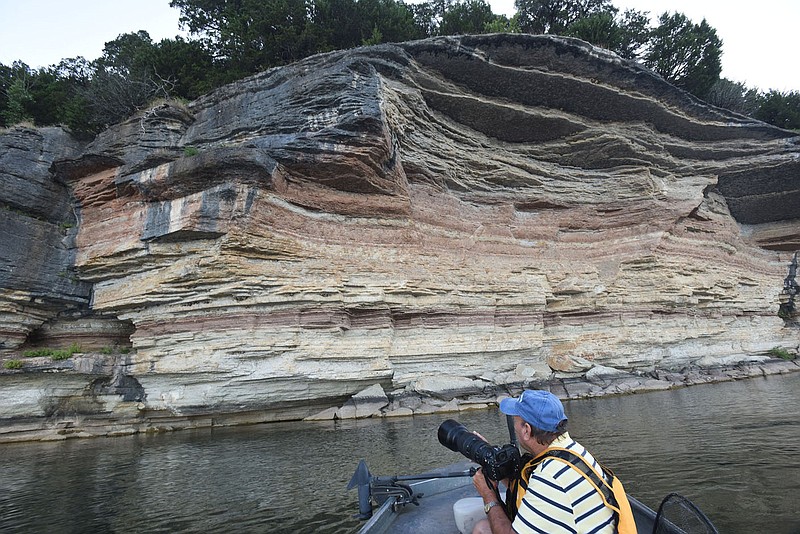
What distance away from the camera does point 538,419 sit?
2457 millimetres

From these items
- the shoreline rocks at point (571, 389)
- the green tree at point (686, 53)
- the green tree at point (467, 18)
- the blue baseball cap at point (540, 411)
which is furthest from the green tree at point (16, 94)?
the green tree at point (686, 53)

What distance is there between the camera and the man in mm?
215

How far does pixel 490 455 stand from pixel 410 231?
12602 mm

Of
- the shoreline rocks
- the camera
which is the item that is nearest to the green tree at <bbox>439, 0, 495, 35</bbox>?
the shoreline rocks

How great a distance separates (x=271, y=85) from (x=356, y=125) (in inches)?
186

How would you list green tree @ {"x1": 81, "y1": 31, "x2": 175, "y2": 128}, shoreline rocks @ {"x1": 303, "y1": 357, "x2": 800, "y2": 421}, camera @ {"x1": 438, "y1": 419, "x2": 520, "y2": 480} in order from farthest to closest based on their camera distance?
1. green tree @ {"x1": 81, "y1": 31, "x2": 175, "y2": 128}
2. shoreline rocks @ {"x1": 303, "y1": 357, "x2": 800, "y2": 421}
3. camera @ {"x1": 438, "y1": 419, "x2": 520, "y2": 480}

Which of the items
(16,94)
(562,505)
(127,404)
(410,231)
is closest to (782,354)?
(410,231)

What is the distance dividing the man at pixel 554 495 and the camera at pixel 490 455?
215 mm

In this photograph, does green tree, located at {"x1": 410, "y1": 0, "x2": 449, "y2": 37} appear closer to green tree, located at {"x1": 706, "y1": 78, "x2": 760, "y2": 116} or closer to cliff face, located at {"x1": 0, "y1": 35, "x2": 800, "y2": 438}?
cliff face, located at {"x1": 0, "y1": 35, "x2": 800, "y2": 438}

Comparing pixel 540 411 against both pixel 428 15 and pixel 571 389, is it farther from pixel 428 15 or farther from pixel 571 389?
pixel 428 15

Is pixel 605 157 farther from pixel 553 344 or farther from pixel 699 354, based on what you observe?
pixel 699 354

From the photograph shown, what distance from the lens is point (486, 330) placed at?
1541 centimetres

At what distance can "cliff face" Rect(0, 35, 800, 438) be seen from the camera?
1242 cm

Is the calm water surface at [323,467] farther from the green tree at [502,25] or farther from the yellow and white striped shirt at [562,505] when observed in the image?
the green tree at [502,25]
